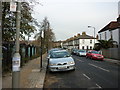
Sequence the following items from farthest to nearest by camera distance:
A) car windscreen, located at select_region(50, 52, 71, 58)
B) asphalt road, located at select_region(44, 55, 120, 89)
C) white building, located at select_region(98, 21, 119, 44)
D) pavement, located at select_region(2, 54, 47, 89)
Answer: white building, located at select_region(98, 21, 119, 44), car windscreen, located at select_region(50, 52, 71, 58), asphalt road, located at select_region(44, 55, 120, 89), pavement, located at select_region(2, 54, 47, 89)

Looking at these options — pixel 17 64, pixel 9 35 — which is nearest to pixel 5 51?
pixel 9 35

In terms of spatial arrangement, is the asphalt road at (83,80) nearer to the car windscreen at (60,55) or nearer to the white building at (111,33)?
the car windscreen at (60,55)

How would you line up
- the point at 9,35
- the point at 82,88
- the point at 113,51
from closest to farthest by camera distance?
1. the point at 82,88
2. the point at 9,35
3. the point at 113,51

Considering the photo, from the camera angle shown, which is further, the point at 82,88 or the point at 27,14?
the point at 27,14

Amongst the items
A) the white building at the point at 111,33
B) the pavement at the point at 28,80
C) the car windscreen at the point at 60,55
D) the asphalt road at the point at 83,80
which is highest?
the white building at the point at 111,33

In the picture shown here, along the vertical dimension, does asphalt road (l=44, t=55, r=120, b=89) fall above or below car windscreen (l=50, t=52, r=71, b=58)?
below

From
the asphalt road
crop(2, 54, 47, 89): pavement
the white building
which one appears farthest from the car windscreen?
the white building

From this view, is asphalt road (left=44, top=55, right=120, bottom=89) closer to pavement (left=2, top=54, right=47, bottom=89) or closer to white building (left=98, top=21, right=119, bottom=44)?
pavement (left=2, top=54, right=47, bottom=89)

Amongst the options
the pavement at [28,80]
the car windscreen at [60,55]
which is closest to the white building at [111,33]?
the car windscreen at [60,55]

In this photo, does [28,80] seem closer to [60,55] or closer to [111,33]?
[60,55]

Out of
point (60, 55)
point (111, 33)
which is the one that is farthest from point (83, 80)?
point (111, 33)

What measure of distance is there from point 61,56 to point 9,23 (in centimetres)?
519

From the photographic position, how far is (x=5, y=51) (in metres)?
10.3

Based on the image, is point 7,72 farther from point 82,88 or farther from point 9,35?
point 82,88
